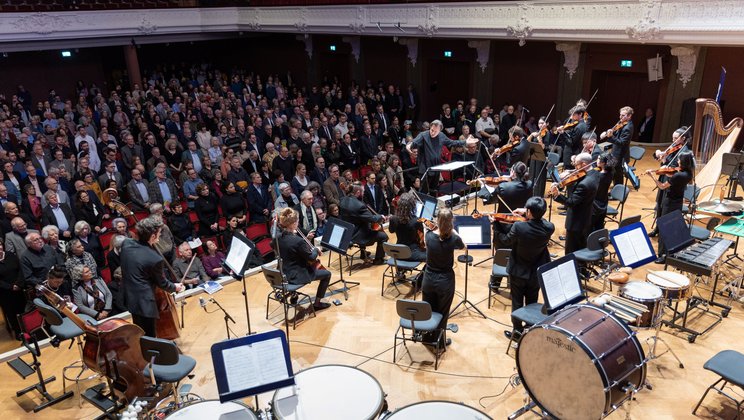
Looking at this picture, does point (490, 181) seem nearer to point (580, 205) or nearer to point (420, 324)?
point (580, 205)

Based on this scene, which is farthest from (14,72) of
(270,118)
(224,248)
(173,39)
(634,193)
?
(634,193)

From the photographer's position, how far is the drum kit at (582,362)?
3613 mm

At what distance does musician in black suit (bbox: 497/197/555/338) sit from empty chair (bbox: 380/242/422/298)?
117cm

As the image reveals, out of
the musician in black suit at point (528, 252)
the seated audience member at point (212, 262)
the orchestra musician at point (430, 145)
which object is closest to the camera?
the musician in black suit at point (528, 252)

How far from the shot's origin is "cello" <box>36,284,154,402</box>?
14.2 ft

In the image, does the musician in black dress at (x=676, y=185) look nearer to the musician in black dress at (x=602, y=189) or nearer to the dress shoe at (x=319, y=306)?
the musician in black dress at (x=602, y=189)

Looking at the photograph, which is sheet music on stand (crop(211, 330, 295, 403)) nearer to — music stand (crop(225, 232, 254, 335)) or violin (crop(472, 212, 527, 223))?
music stand (crop(225, 232, 254, 335))

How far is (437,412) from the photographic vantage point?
331 centimetres

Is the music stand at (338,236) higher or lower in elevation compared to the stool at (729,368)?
higher

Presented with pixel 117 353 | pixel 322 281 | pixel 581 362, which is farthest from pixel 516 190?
pixel 117 353

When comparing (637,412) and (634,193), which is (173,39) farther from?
(637,412)

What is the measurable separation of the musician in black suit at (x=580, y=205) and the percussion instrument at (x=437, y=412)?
3338 millimetres

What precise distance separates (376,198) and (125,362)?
164 inches

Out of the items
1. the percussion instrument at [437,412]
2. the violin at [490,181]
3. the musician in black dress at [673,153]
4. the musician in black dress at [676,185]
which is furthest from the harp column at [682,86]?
the percussion instrument at [437,412]
